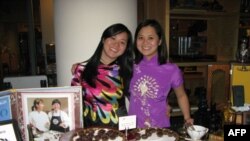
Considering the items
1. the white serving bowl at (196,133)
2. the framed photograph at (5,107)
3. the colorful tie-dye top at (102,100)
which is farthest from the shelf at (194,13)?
the framed photograph at (5,107)

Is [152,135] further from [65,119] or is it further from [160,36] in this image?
[160,36]

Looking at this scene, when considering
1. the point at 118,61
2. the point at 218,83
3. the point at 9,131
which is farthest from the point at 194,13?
the point at 9,131

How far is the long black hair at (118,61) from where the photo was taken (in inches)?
59.9

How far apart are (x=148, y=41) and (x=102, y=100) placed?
0.48 metres

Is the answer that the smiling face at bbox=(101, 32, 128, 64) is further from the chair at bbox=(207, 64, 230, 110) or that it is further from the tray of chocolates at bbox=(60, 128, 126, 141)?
the chair at bbox=(207, 64, 230, 110)

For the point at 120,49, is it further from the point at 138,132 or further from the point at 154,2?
the point at 154,2

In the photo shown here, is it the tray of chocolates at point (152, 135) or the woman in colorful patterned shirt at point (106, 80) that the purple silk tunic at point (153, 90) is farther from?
the tray of chocolates at point (152, 135)

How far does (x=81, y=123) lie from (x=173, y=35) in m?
2.16

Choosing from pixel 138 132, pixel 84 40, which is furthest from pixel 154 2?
pixel 138 132

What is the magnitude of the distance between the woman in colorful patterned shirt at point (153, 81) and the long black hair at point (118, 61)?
50mm

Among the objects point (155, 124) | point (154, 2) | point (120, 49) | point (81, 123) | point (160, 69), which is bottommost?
point (155, 124)

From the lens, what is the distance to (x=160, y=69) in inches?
63.2

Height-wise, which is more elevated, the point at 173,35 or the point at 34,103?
the point at 173,35

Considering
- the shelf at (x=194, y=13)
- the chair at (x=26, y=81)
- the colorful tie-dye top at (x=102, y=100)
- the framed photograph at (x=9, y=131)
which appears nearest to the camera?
the framed photograph at (x=9, y=131)
